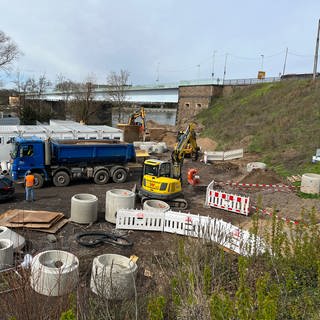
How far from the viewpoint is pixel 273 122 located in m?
30.0

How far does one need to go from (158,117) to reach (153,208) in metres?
52.3

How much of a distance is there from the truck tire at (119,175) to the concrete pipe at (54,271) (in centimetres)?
1017

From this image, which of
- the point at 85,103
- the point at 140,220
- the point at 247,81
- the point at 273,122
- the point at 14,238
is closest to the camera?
the point at 14,238

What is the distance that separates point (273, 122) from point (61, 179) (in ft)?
69.0

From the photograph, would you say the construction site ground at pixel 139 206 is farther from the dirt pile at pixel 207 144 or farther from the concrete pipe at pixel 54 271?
the dirt pile at pixel 207 144

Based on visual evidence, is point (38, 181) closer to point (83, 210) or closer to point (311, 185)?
point (83, 210)

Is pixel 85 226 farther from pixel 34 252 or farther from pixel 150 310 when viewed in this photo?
pixel 150 310

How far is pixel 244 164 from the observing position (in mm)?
23594

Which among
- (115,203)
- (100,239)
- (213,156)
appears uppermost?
(213,156)

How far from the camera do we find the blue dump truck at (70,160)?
1625 centimetres

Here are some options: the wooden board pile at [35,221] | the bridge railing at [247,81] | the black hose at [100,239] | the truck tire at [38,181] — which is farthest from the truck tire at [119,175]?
the bridge railing at [247,81]

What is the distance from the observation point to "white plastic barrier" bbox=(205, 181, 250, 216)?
13795 mm

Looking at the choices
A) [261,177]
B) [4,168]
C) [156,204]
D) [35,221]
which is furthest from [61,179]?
[261,177]

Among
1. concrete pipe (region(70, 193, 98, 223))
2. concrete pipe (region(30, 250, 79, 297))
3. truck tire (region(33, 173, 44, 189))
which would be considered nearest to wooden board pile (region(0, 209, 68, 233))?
concrete pipe (region(70, 193, 98, 223))
